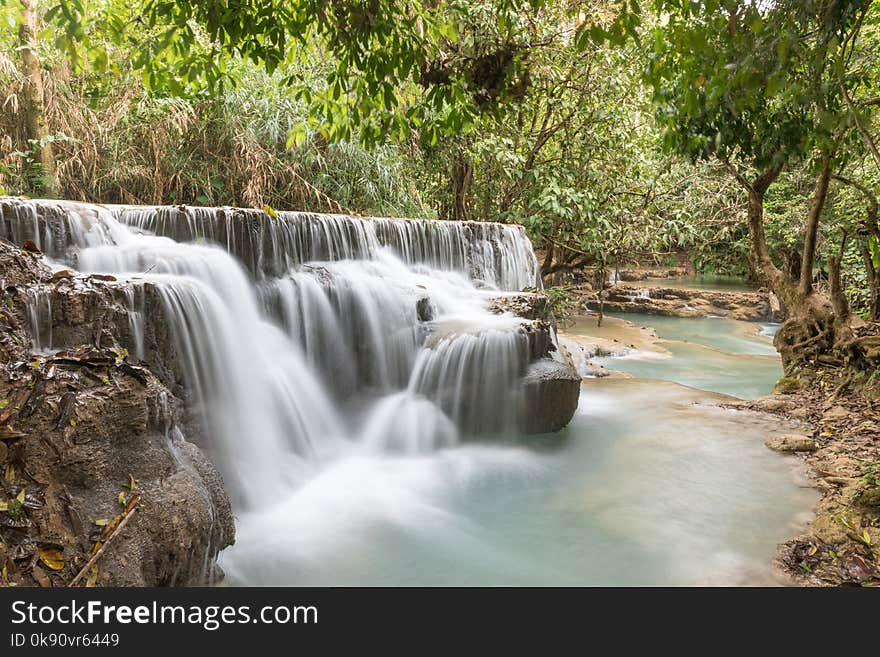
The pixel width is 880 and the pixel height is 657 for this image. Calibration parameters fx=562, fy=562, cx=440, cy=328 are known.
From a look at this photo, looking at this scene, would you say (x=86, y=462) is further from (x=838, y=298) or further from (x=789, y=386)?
(x=838, y=298)

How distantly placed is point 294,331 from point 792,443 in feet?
17.0

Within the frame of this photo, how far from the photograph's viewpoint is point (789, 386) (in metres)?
7.42

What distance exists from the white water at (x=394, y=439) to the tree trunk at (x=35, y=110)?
3326mm

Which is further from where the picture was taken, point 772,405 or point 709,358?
point 709,358

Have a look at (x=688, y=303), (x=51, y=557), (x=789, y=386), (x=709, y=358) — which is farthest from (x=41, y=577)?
(x=688, y=303)

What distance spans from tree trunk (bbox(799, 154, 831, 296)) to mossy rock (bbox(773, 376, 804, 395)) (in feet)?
3.85

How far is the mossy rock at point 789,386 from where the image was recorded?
24.1ft

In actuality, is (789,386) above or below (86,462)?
below

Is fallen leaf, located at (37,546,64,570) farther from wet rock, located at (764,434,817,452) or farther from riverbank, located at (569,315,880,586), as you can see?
wet rock, located at (764,434,817,452)

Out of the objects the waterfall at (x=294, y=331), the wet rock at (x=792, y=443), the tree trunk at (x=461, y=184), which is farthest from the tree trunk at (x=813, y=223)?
the tree trunk at (x=461, y=184)

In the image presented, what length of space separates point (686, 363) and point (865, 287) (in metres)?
3.46

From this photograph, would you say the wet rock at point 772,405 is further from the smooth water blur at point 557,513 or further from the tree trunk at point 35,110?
the tree trunk at point 35,110

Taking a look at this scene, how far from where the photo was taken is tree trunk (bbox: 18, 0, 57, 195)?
7.57 m

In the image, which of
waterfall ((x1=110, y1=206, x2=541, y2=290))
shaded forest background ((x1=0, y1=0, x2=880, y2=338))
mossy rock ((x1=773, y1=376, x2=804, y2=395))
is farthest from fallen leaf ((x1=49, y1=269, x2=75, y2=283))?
mossy rock ((x1=773, y1=376, x2=804, y2=395))
